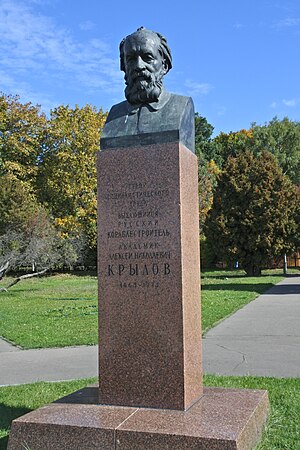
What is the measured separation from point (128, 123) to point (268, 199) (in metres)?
30.3

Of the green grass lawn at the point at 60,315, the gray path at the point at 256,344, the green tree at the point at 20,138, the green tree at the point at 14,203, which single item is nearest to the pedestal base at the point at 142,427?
the gray path at the point at 256,344

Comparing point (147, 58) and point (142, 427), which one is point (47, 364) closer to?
point (142, 427)

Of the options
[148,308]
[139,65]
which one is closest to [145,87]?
[139,65]

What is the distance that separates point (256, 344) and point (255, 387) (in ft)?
11.0

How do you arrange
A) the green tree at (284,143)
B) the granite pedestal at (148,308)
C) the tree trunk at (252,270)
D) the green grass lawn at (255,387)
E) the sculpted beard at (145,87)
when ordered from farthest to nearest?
the green tree at (284,143) → the tree trunk at (252,270) → the sculpted beard at (145,87) → the green grass lawn at (255,387) → the granite pedestal at (148,308)

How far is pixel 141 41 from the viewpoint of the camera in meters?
5.32

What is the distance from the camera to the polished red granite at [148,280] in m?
4.97

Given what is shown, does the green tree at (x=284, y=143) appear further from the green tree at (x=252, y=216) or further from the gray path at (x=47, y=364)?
the gray path at (x=47, y=364)

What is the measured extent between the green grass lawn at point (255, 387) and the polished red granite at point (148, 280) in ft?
2.70

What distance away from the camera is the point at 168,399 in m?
4.91

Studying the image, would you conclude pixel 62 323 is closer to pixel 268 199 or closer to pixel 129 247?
pixel 129 247

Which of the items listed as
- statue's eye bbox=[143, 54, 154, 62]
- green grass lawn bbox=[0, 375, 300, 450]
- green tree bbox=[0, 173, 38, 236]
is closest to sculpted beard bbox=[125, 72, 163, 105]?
statue's eye bbox=[143, 54, 154, 62]

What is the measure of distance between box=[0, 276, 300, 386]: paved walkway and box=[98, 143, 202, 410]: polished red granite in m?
2.87

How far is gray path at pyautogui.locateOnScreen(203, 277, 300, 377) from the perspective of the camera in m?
8.13
